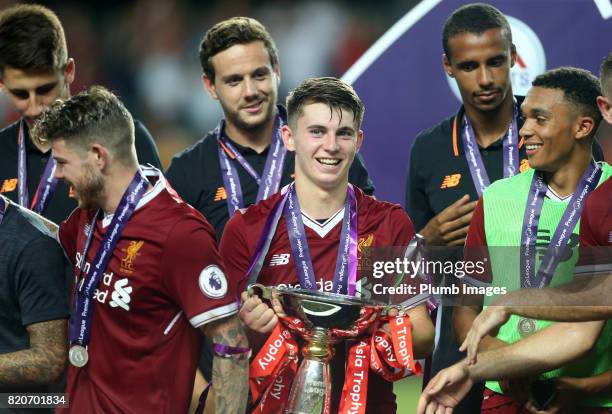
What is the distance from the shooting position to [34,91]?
4.71 meters

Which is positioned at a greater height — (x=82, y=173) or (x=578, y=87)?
(x=578, y=87)

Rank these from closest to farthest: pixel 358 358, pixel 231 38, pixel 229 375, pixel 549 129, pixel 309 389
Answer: pixel 309 389 < pixel 358 358 < pixel 229 375 < pixel 549 129 < pixel 231 38

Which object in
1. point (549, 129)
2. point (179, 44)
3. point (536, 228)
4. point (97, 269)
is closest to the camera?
point (97, 269)

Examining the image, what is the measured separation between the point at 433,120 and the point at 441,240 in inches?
54.8

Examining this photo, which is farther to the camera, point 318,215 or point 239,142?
point 239,142

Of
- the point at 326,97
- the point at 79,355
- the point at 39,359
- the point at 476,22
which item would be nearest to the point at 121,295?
the point at 79,355

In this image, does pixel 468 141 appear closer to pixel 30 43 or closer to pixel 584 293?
pixel 584 293

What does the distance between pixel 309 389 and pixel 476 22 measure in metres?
2.35

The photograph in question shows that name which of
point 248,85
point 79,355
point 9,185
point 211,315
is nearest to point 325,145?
point 211,315

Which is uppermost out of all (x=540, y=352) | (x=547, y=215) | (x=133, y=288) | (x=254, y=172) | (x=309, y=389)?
(x=254, y=172)

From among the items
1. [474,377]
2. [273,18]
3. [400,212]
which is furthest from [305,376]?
[273,18]

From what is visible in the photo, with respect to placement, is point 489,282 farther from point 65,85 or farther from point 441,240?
point 65,85

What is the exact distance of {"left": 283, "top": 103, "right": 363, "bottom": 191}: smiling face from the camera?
375cm

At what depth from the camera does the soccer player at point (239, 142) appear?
4.77 meters
